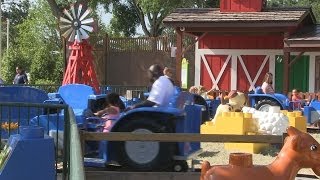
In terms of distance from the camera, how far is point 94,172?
22.5 feet

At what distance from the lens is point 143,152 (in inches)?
270

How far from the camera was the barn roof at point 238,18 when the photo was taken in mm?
17031

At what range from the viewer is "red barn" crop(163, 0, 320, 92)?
17.2 metres

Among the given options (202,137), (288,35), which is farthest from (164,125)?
(288,35)

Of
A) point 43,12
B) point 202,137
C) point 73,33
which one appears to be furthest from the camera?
point 43,12

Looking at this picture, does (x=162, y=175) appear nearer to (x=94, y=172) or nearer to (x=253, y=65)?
(x=94, y=172)

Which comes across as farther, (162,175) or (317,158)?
(162,175)

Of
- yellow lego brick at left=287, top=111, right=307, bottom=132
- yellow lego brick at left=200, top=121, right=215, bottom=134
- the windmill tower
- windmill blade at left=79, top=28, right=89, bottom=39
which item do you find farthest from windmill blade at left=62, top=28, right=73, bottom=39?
yellow lego brick at left=287, top=111, right=307, bottom=132

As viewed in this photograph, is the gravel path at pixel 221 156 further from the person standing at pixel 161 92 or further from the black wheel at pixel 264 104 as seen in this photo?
the black wheel at pixel 264 104

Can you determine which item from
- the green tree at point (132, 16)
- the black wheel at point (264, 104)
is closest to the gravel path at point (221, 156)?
the black wheel at point (264, 104)

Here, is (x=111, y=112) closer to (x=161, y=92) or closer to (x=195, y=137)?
(x=161, y=92)

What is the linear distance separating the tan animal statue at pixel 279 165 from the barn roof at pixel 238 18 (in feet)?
43.2

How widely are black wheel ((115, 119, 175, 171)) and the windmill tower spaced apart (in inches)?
305

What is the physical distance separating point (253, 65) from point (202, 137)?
44.9ft
